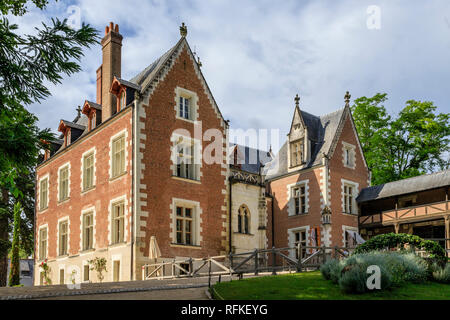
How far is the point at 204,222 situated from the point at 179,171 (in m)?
2.54

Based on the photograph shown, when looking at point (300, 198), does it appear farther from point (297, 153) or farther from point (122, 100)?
point (122, 100)

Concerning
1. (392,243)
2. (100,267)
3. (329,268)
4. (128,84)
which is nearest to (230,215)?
(100,267)

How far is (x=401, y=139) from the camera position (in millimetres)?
35375

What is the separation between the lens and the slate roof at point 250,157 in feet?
112

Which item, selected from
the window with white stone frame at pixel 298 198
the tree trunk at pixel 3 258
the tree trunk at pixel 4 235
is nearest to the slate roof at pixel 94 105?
the tree trunk at pixel 4 235

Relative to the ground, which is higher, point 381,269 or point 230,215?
point 230,215

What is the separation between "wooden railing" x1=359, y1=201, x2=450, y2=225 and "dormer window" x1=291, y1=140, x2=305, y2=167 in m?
4.89

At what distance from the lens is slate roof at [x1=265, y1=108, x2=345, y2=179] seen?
30.5 metres

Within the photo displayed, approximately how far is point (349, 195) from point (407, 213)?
343 centimetres

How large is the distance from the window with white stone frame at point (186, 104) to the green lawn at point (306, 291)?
12.2 m

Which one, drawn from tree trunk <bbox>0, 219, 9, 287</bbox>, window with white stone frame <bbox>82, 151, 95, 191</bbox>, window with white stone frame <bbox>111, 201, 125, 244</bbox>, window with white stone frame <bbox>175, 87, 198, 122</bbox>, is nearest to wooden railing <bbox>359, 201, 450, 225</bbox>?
window with white stone frame <bbox>175, 87, 198, 122</bbox>

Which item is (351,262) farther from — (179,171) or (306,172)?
(306,172)

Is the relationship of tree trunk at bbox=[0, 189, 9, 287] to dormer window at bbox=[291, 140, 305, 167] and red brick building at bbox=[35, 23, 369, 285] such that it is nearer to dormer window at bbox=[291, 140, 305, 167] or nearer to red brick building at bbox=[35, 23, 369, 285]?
red brick building at bbox=[35, 23, 369, 285]

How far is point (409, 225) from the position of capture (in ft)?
99.5
